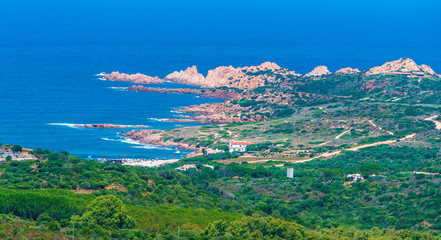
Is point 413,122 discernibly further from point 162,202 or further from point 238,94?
point 162,202

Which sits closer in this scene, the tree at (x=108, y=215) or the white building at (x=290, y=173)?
the tree at (x=108, y=215)

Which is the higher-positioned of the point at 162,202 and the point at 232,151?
the point at 232,151

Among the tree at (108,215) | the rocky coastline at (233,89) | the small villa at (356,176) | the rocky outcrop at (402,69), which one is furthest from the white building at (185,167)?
the rocky outcrop at (402,69)

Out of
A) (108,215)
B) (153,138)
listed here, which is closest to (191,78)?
(153,138)

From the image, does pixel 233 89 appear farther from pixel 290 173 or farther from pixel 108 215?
pixel 108 215

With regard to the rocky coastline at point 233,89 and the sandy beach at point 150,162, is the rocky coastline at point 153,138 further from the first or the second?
the sandy beach at point 150,162

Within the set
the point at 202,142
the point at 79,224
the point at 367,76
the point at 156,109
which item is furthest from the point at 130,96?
the point at 79,224

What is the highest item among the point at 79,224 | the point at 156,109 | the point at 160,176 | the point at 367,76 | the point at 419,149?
the point at 367,76

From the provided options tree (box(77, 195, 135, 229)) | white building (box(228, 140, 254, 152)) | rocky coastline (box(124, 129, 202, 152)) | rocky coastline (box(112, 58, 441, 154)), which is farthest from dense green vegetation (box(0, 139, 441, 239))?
rocky coastline (box(112, 58, 441, 154))

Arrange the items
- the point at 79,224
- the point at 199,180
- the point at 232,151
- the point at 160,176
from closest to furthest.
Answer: the point at 79,224, the point at 160,176, the point at 199,180, the point at 232,151
